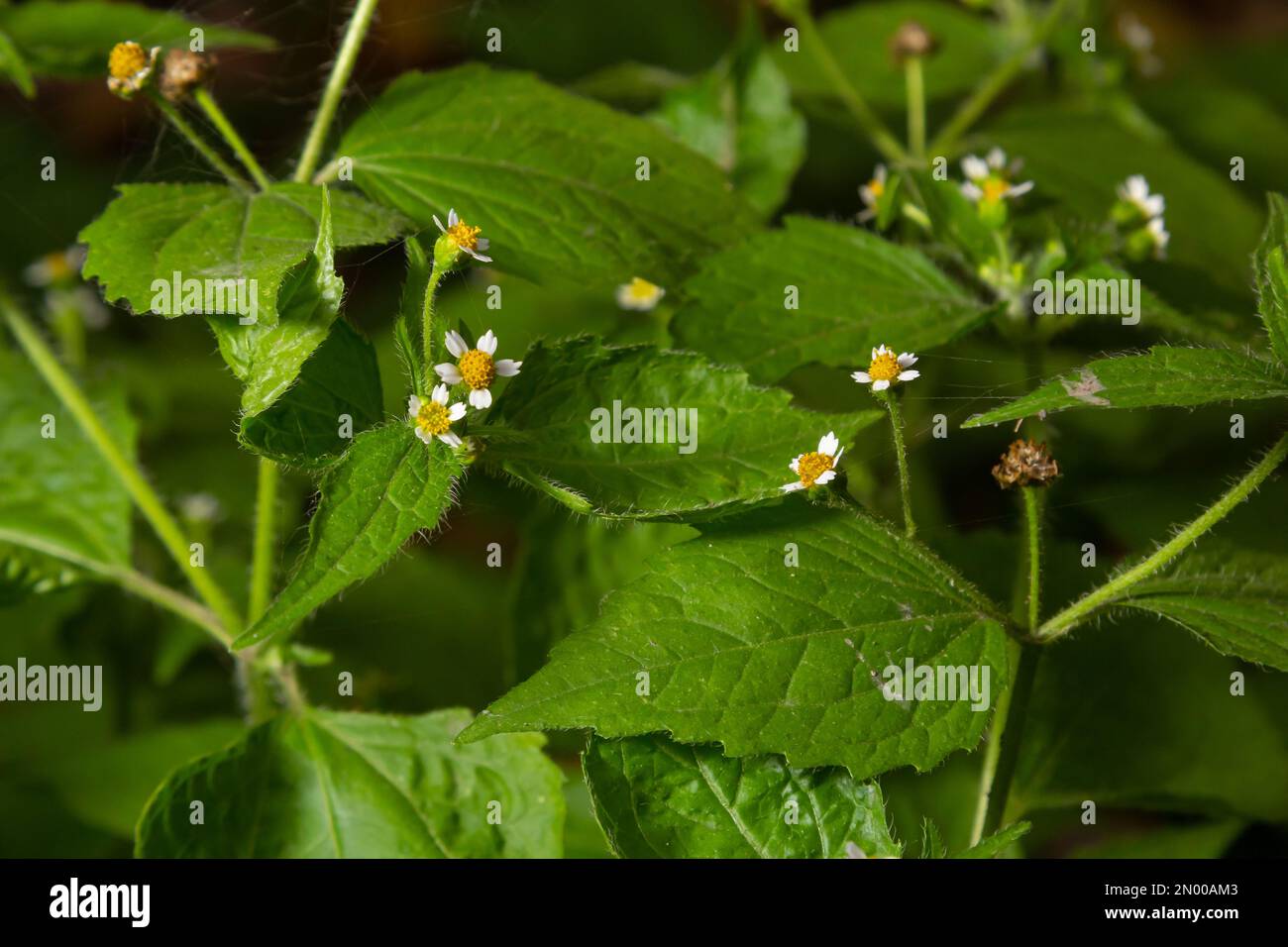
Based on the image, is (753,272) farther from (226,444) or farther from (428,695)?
(226,444)

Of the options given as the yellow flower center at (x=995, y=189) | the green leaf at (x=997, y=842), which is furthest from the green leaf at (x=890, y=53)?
the green leaf at (x=997, y=842)

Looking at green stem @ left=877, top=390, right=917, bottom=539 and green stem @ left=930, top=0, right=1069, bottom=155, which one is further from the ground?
green stem @ left=930, top=0, right=1069, bottom=155

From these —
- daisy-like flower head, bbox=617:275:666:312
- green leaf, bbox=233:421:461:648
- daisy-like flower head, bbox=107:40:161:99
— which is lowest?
green leaf, bbox=233:421:461:648

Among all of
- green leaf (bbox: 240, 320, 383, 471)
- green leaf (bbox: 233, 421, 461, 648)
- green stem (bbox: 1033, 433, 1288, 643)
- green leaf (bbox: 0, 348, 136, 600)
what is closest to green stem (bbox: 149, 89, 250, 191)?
green leaf (bbox: 240, 320, 383, 471)

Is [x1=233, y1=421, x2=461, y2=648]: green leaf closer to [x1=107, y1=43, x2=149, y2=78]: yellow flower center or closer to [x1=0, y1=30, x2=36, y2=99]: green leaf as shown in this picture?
[x1=107, y1=43, x2=149, y2=78]: yellow flower center

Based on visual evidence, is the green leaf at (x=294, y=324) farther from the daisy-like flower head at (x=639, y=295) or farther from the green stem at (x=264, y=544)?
the daisy-like flower head at (x=639, y=295)
